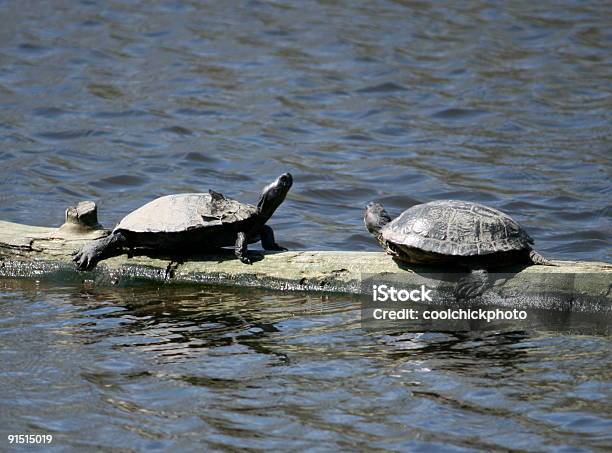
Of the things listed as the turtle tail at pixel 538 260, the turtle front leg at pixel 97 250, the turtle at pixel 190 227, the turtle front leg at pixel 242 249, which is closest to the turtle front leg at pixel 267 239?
the turtle at pixel 190 227

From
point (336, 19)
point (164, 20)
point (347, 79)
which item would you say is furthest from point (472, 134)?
point (164, 20)

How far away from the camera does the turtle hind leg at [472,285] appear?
648 centimetres

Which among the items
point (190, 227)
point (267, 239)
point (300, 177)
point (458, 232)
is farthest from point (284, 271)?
point (300, 177)

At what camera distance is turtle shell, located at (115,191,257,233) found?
7.00 meters

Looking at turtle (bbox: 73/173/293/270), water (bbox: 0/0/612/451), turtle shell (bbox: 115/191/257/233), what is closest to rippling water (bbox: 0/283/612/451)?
water (bbox: 0/0/612/451)

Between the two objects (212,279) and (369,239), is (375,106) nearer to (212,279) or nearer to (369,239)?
(369,239)

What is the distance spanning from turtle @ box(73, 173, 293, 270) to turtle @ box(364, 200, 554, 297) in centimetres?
101

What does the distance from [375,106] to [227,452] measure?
9.84 m

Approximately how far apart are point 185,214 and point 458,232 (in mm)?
1850

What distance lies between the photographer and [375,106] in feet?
46.5

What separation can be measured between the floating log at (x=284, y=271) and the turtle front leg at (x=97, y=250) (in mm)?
96

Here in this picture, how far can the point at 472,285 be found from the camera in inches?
256

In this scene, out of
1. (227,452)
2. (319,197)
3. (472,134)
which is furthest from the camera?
(472,134)

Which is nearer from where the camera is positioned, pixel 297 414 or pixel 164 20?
pixel 297 414
